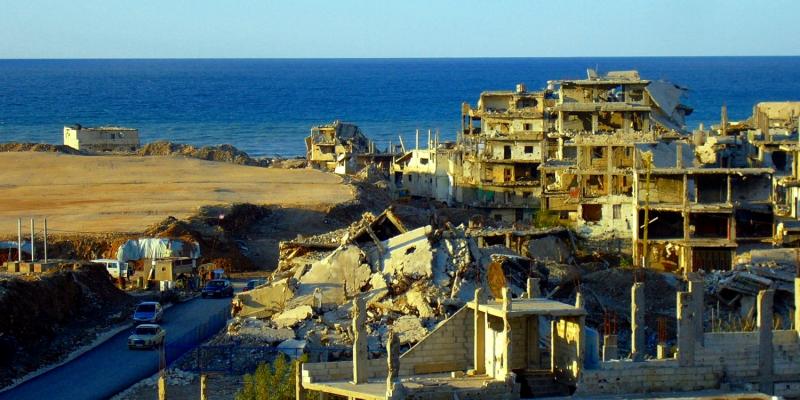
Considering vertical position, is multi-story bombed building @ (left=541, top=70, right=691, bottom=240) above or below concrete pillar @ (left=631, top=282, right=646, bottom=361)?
above

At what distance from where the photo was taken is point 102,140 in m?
90.9

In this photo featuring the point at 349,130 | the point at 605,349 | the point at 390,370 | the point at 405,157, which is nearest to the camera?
the point at 390,370

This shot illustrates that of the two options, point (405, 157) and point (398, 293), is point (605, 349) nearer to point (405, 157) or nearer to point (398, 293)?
point (398, 293)

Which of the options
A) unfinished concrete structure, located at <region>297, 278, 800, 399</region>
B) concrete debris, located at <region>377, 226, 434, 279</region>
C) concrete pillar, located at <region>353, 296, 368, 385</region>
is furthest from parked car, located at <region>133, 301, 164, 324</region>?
concrete pillar, located at <region>353, 296, 368, 385</region>

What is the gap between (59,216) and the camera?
2286 inches

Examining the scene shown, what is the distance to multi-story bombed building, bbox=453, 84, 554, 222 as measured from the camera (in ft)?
214

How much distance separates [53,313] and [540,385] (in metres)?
18.6

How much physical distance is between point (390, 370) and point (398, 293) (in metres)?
13.2

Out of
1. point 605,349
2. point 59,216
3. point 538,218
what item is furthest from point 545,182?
point 605,349

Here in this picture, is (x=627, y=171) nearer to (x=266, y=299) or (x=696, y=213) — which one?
(x=696, y=213)

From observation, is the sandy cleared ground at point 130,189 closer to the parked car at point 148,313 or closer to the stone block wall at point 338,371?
the parked car at point 148,313

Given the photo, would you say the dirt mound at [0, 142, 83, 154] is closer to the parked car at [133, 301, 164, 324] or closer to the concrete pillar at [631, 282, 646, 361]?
the parked car at [133, 301, 164, 324]

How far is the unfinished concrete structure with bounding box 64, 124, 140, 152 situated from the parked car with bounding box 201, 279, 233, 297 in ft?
157

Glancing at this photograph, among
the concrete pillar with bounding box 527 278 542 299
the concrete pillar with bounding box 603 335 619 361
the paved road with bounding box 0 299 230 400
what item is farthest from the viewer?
the paved road with bounding box 0 299 230 400
